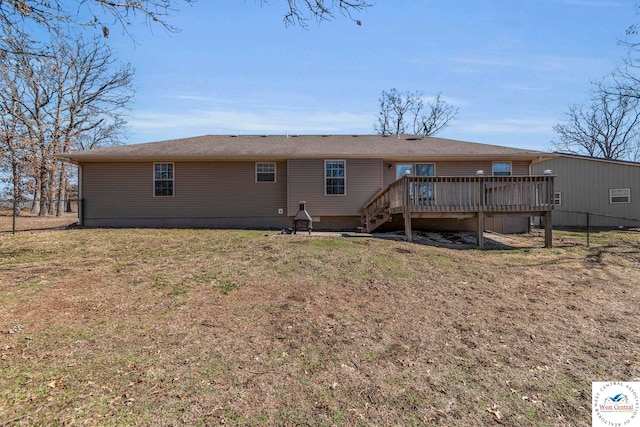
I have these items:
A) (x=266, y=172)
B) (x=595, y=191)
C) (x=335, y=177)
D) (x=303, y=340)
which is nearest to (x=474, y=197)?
(x=335, y=177)

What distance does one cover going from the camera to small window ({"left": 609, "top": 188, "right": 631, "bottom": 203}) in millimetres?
16984

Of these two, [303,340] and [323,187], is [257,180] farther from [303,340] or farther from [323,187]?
[303,340]

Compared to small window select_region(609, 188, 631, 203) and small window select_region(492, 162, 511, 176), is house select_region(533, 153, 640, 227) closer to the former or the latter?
small window select_region(609, 188, 631, 203)

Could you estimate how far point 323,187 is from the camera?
44.8 feet

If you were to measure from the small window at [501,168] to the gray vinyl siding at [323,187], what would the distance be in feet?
14.6

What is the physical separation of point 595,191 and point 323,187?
44.0 feet

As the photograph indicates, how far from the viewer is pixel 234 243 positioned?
30.0 feet

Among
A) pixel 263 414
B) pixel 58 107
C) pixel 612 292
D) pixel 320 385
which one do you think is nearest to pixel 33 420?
pixel 263 414

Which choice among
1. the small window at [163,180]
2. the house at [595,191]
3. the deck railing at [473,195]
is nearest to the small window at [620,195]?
the house at [595,191]

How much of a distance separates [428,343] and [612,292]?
4550 mm

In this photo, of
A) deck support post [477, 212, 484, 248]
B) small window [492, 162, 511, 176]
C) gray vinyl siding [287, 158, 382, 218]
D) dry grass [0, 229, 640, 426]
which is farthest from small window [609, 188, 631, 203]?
dry grass [0, 229, 640, 426]

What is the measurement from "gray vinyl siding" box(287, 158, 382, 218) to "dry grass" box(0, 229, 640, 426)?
6109 millimetres

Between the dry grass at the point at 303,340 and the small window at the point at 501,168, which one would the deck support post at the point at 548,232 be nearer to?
the dry grass at the point at 303,340

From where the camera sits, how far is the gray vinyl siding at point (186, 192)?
13.6 m
